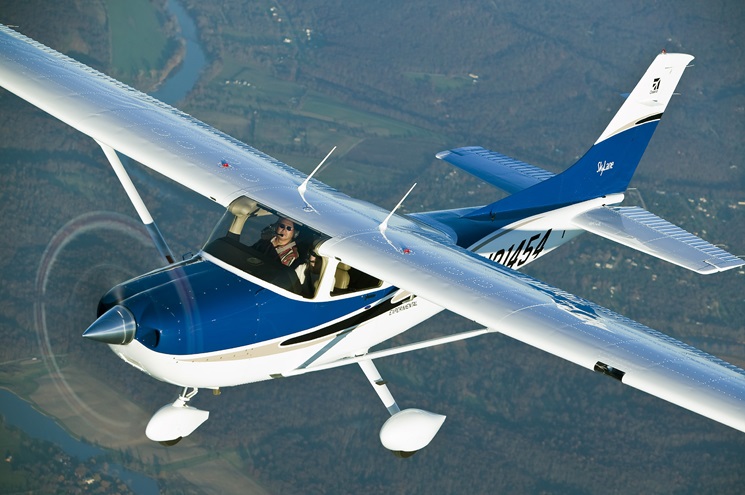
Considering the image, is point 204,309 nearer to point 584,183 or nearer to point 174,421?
point 174,421

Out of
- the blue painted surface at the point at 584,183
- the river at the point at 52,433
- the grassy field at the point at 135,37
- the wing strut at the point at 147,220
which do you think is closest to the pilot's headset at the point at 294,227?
the wing strut at the point at 147,220

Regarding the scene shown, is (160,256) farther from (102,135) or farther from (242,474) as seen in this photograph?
(242,474)

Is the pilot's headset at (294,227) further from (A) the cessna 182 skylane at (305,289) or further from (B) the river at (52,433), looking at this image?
(B) the river at (52,433)

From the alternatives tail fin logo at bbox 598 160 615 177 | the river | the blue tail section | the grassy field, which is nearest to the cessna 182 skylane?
the blue tail section

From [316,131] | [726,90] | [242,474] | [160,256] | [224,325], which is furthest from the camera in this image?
[726,90]

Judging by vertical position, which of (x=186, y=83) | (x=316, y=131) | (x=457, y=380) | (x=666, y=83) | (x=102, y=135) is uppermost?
(x=186, y=83)

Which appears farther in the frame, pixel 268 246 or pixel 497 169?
pixel 497 169

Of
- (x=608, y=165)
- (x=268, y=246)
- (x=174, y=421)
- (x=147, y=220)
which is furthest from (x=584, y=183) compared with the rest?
(x=174, y=421)

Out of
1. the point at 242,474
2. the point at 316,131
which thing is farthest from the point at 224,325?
the point at 316,131
